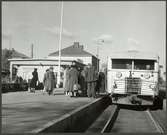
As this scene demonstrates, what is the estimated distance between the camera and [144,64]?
62.3 feet

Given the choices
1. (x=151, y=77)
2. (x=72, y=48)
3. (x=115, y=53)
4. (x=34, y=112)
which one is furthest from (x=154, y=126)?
(x=72, y=48)

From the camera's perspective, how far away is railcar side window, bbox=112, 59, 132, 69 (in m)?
19.1

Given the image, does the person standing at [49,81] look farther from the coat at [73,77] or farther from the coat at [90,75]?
the coat at [90,75]

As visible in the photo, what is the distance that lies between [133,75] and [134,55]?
4.30ft

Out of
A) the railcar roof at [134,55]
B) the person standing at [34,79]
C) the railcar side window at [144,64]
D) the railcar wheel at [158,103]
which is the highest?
the railcar roof at [134,55]

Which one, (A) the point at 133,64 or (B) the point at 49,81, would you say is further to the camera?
(B) the point at 49,81

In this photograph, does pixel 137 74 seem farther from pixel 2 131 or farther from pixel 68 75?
pixel 2 131

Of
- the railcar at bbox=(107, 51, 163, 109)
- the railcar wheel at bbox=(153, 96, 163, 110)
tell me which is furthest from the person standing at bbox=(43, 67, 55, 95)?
the railcar wheel at bbox=(153, 96, 163, 110)

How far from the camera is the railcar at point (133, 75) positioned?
18.2 m

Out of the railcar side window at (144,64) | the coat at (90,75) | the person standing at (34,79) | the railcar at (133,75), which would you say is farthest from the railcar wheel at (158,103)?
the person standing at (34,79)

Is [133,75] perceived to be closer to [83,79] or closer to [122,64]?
[122,64]

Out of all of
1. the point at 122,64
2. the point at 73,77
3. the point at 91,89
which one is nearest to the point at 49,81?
the point at 73,77

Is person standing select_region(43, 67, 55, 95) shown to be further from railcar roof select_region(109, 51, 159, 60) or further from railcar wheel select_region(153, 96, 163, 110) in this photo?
railcar wheel select_region(153, 96, 163, 110)

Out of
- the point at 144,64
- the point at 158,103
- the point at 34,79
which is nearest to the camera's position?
the point at 144,64
